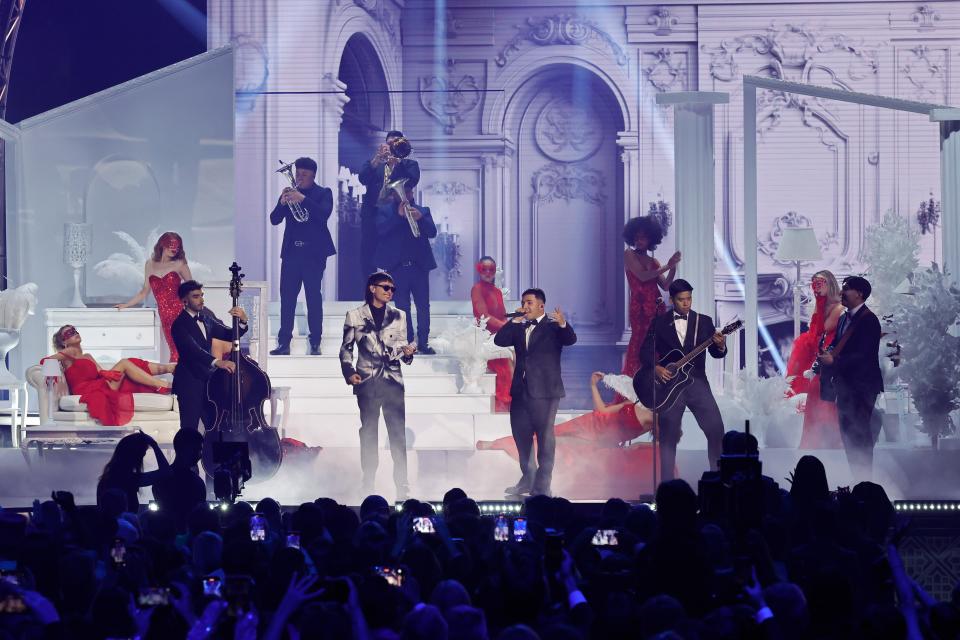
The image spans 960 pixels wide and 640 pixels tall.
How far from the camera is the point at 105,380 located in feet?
28.9

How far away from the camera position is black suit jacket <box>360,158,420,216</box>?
32.7ft

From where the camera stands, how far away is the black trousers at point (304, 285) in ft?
32.7

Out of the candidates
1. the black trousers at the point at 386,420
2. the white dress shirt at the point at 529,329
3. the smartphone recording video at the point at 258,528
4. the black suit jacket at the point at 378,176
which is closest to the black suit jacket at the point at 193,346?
the black trousers at the point at 386,420

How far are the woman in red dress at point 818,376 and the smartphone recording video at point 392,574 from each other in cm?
581

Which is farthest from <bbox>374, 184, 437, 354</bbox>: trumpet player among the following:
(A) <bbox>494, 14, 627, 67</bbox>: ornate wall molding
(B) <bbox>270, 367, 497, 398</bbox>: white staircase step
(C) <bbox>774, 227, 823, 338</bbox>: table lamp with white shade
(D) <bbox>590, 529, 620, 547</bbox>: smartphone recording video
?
(D) <bbox>590, 529, 620, 547</bbox>: smartphone recording video

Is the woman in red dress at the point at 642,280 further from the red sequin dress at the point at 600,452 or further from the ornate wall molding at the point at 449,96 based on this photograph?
the ornate wall molding at the point at 449,96

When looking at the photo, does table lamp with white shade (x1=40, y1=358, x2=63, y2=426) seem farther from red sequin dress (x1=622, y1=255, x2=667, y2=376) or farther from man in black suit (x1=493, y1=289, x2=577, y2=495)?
red sequin dress (x1=622, y1=255, x2=667, y2=376)

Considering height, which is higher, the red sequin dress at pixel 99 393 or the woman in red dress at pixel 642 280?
the woman in red dress at pixel 642 280

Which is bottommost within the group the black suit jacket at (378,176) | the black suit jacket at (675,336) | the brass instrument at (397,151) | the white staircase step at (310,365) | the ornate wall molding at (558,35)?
the white staircase step at (310,365)

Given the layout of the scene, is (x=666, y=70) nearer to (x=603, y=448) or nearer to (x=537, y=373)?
(x=603, y=448)

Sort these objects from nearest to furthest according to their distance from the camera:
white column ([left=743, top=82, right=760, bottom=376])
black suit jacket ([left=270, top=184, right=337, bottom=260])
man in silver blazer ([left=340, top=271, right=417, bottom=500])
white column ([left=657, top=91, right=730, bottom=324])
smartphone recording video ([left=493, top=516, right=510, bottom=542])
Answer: smartphone recording video ([left=493, top=516, right=510, bottom=542])
man in silver blazer ([left=340, top=271, right=417, bottom=500])
white column ([left=657, top=91, right=730, bottom=324])
white column ([left=743, top=82, right=760, bottom=376])
black suit jacket ([left=270, top=184, right=337, bottom=260])

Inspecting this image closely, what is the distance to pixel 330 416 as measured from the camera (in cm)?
962

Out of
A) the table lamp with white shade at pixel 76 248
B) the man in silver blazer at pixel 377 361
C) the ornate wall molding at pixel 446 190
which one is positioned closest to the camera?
the man in silver blazer at pixel 377 361

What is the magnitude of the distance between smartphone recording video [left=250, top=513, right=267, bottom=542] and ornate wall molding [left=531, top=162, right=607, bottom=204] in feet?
25.2
